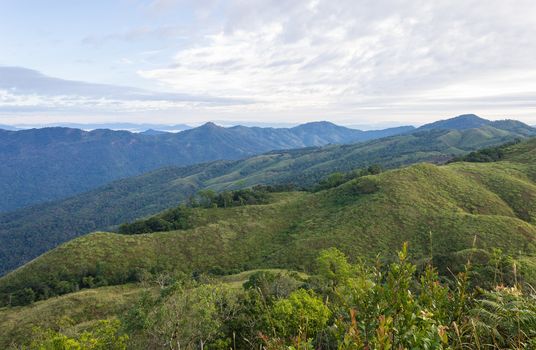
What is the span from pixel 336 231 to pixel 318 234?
574 centimetres

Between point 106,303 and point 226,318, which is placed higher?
point 226,318

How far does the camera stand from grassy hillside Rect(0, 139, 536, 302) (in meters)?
94.5

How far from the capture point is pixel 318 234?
107 m

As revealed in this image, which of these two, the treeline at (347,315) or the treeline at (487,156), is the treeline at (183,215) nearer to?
the treeline at (347,315)

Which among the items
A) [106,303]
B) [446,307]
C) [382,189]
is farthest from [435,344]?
[382,189]

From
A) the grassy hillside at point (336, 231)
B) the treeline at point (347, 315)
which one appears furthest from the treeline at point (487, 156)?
the treeline at point (347, 315)

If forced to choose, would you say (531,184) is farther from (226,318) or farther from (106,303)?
(106,303)

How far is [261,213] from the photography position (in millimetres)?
136875

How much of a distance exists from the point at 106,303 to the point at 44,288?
27.4m

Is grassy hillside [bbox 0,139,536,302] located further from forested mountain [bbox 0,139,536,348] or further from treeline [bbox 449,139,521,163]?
treeline [bbox 449,139,521,163]

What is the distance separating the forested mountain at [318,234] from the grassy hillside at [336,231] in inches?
12.4

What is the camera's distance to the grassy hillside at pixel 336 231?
94.5 meters

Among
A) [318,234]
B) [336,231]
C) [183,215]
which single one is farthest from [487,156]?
[183,215]

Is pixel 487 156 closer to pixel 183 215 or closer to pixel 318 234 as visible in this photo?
pixel 318 234
